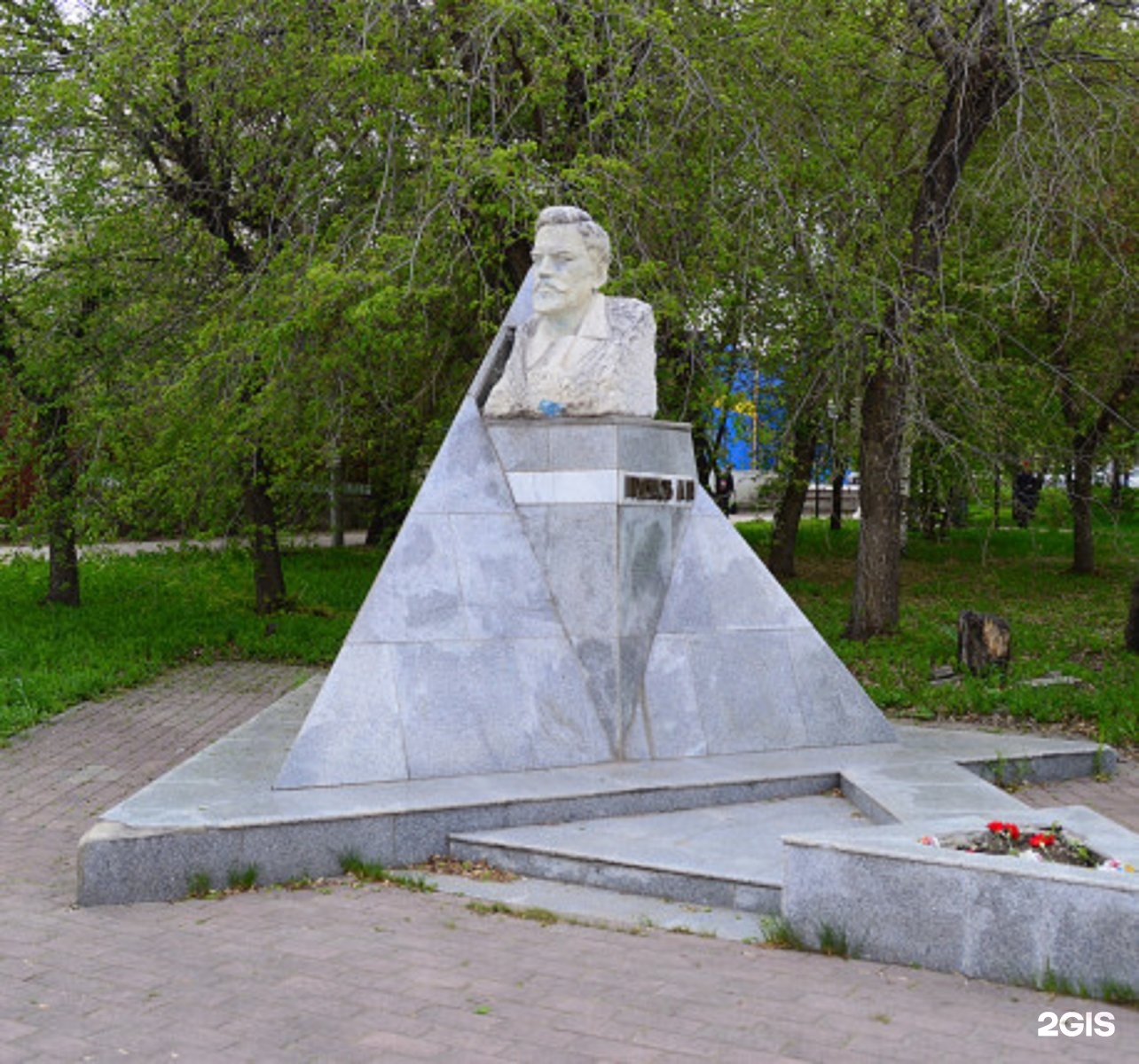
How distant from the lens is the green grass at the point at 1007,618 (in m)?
9.88

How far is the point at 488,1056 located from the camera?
3.81 metres

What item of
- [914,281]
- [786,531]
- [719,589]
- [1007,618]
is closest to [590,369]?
[719,589]

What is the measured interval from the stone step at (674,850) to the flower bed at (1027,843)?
741 millimetres

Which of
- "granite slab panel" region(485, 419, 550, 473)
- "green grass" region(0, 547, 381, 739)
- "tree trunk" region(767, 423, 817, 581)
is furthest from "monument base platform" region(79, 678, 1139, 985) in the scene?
"tree trunk" region(767, 423, 817, 581)

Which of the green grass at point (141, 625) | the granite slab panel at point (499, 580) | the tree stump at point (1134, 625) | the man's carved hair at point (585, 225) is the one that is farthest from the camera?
the tree stump at point (1134, 625)

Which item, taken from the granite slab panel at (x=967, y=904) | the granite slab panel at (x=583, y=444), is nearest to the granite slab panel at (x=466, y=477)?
the granite slab panel at (x=583, y=444)

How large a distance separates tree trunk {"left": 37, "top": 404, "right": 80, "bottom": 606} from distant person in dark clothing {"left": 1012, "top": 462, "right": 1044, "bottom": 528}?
8.51 m

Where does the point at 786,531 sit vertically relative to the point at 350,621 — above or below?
above

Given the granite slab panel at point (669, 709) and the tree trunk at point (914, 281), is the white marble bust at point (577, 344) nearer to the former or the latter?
the granite slab panel at point (669, 709)

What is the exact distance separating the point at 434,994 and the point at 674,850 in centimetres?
171

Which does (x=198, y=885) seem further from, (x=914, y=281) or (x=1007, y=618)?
(x=1007, y=618)

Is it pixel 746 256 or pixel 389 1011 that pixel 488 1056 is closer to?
pixel 389 1011

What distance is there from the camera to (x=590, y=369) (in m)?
7.61

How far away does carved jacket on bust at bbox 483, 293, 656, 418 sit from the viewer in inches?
299
